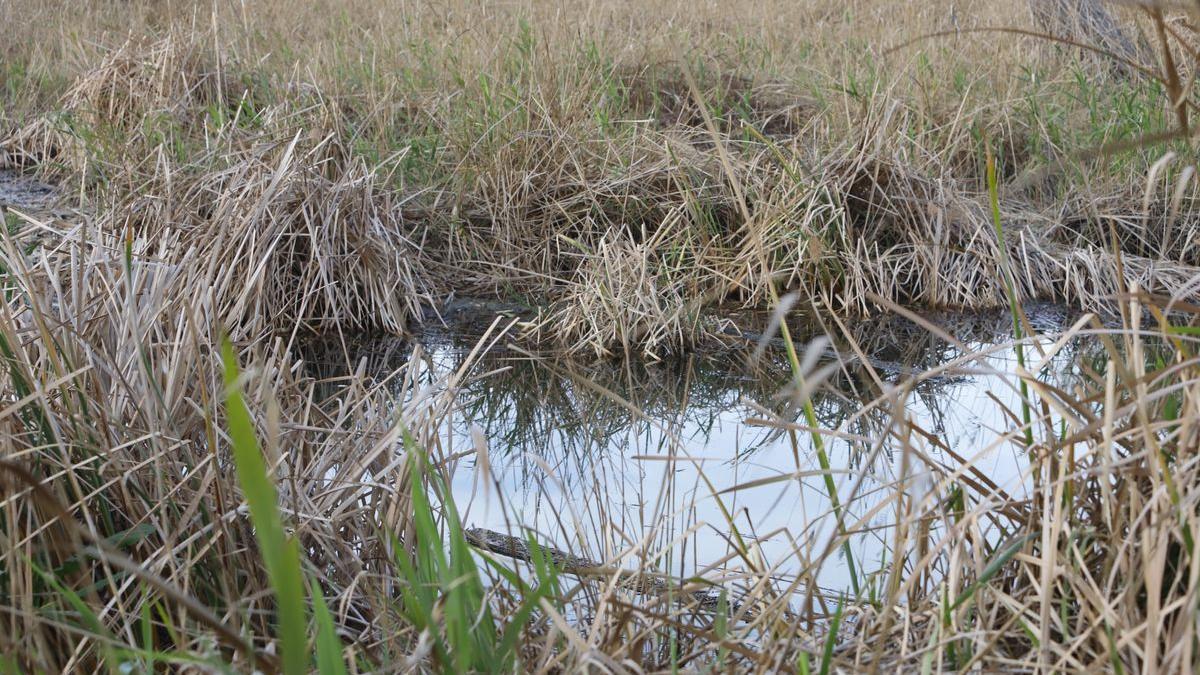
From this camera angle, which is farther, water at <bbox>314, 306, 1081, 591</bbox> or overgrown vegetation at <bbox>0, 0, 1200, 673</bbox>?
water at <bbox>314, 306, 1081, 591</bbox>

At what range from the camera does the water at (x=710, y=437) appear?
6.24 ft

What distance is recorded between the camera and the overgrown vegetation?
3.64 feet

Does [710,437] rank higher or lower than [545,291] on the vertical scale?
lower

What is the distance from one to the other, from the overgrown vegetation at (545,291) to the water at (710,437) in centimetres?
8

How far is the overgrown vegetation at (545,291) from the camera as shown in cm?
111

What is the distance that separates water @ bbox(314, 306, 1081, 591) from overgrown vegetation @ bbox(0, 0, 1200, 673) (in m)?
0.08

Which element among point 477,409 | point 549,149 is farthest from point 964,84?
point 477,409

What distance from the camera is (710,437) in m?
2.56

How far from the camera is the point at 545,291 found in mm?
3703

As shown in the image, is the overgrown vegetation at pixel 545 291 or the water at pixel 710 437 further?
the water at pixel 710 437

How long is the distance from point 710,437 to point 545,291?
4.21 ft

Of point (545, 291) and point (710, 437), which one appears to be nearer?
point (710, 437)

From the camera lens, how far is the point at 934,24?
5.85m

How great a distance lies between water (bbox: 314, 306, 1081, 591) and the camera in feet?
6.24
